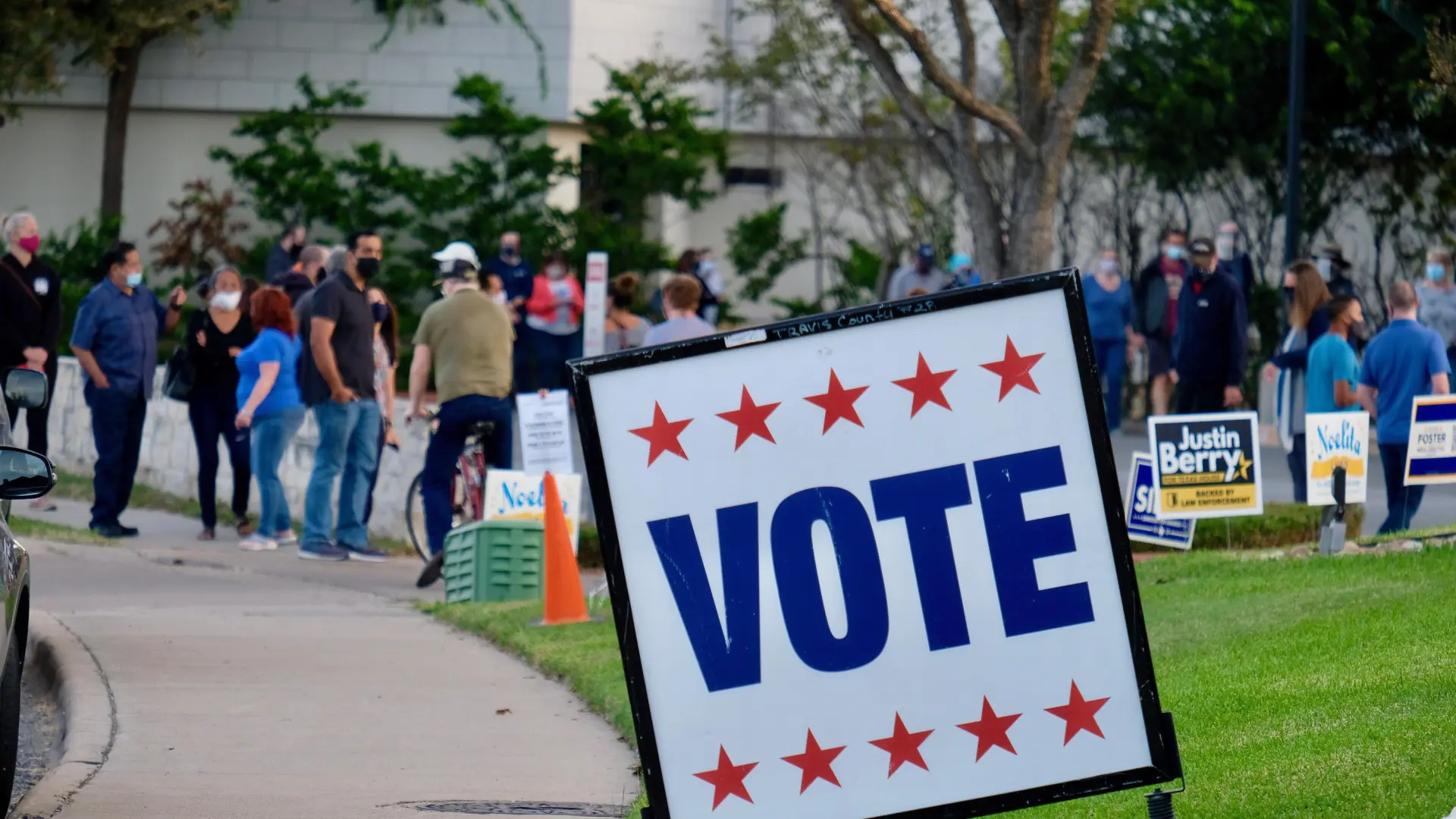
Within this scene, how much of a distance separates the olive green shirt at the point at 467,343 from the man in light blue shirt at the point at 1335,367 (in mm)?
4975

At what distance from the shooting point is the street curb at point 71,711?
21.4 ft

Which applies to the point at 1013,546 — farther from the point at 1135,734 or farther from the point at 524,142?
the point at 524,142

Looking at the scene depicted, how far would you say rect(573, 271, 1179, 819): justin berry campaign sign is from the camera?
450 cm

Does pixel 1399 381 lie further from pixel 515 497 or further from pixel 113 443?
pixel 113 443

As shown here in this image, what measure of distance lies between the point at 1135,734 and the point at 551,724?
3924mm

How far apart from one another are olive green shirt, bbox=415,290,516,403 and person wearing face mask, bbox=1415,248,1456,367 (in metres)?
8.43

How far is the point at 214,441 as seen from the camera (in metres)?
14.2

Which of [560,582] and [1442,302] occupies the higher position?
[1442,302]

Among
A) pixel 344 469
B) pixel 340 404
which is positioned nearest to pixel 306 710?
pixel 340 404

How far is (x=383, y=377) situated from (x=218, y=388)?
4.02ft

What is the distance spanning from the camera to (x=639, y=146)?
27.4 m

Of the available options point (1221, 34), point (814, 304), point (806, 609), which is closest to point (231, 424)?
point (806, 609)

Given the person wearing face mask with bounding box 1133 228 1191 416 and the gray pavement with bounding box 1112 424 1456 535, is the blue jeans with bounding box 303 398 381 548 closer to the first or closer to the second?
the gray pavement with bounding box 1112 424 1456 535

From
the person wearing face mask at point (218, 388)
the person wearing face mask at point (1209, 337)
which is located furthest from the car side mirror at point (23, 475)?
the person wearing face mask at point (1209, 337)
